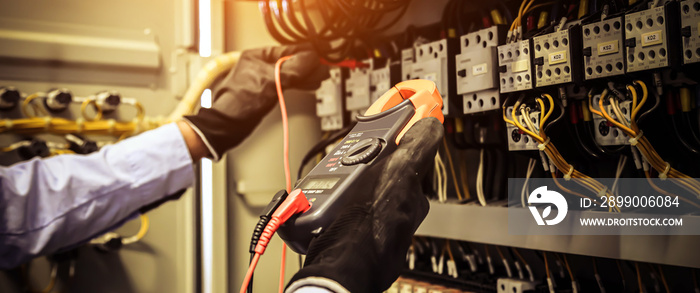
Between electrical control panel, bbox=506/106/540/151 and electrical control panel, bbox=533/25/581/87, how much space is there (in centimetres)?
7

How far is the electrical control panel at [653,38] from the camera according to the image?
84 cm

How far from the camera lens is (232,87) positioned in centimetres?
135

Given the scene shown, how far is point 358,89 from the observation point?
141cm

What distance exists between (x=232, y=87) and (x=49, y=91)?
47 centimetres

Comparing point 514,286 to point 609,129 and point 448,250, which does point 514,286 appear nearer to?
point 448,250

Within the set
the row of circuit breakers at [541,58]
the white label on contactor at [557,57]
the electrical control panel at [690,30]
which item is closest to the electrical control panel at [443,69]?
the row of circuit breakers at [541,58]

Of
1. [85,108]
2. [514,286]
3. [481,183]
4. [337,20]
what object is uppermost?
[337,20]

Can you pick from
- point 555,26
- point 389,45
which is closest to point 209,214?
point 389,45

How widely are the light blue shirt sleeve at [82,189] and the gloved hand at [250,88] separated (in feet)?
0.32

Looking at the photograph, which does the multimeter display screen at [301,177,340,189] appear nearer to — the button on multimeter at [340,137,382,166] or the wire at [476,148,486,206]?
the button on multimeter at [340,137,382,166]

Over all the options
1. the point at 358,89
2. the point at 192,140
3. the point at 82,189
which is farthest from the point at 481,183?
the point at 82,189

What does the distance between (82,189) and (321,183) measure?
642 mm

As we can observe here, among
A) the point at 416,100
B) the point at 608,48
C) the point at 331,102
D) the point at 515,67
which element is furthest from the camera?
the point at 331,102

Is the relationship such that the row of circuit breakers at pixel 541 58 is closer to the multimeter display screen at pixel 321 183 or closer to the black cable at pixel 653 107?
the black cable at pixel 653 107
